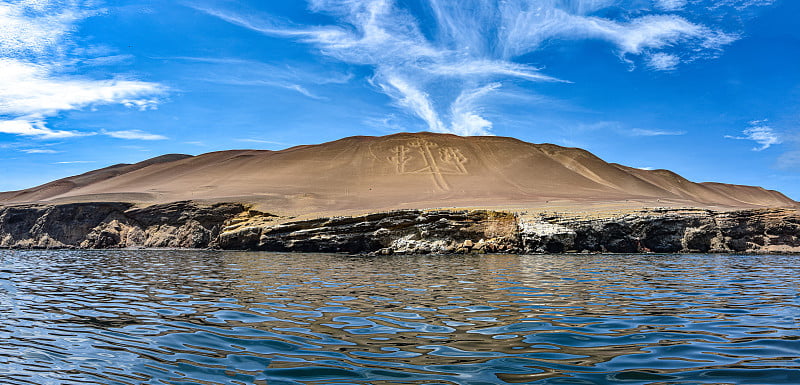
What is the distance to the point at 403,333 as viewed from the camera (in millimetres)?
7047

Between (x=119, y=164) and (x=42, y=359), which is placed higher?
(x=119, y=164)

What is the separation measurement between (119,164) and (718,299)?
10574 centimetres

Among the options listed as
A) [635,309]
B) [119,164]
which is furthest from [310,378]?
[119,164]

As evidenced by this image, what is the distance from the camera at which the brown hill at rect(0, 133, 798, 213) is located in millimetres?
54750

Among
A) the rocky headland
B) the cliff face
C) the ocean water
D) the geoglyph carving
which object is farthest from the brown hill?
the ocean water

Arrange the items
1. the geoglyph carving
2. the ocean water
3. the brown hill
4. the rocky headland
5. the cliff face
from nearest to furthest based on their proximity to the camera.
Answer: the ocean water → the cliff face → the rocky headland → the brown hill → the geoglyph carving

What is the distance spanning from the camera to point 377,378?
4.96 meters

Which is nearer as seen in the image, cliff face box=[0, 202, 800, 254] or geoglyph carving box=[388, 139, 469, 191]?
cliff face box=[0, 202, 800, 254]

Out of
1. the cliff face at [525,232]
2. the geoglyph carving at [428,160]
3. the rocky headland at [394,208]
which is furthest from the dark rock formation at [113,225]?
the geoglyph carving at [428,160]

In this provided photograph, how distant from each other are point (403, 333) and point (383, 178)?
203 ft

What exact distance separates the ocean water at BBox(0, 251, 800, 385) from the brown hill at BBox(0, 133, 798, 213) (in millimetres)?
33931

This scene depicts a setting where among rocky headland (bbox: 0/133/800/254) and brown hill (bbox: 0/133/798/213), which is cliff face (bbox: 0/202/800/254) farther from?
brown hill (bbox: 0/133/798/213)

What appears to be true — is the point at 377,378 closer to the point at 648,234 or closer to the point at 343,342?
the point at 343,342

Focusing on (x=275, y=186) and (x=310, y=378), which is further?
(x=275, y=186)
